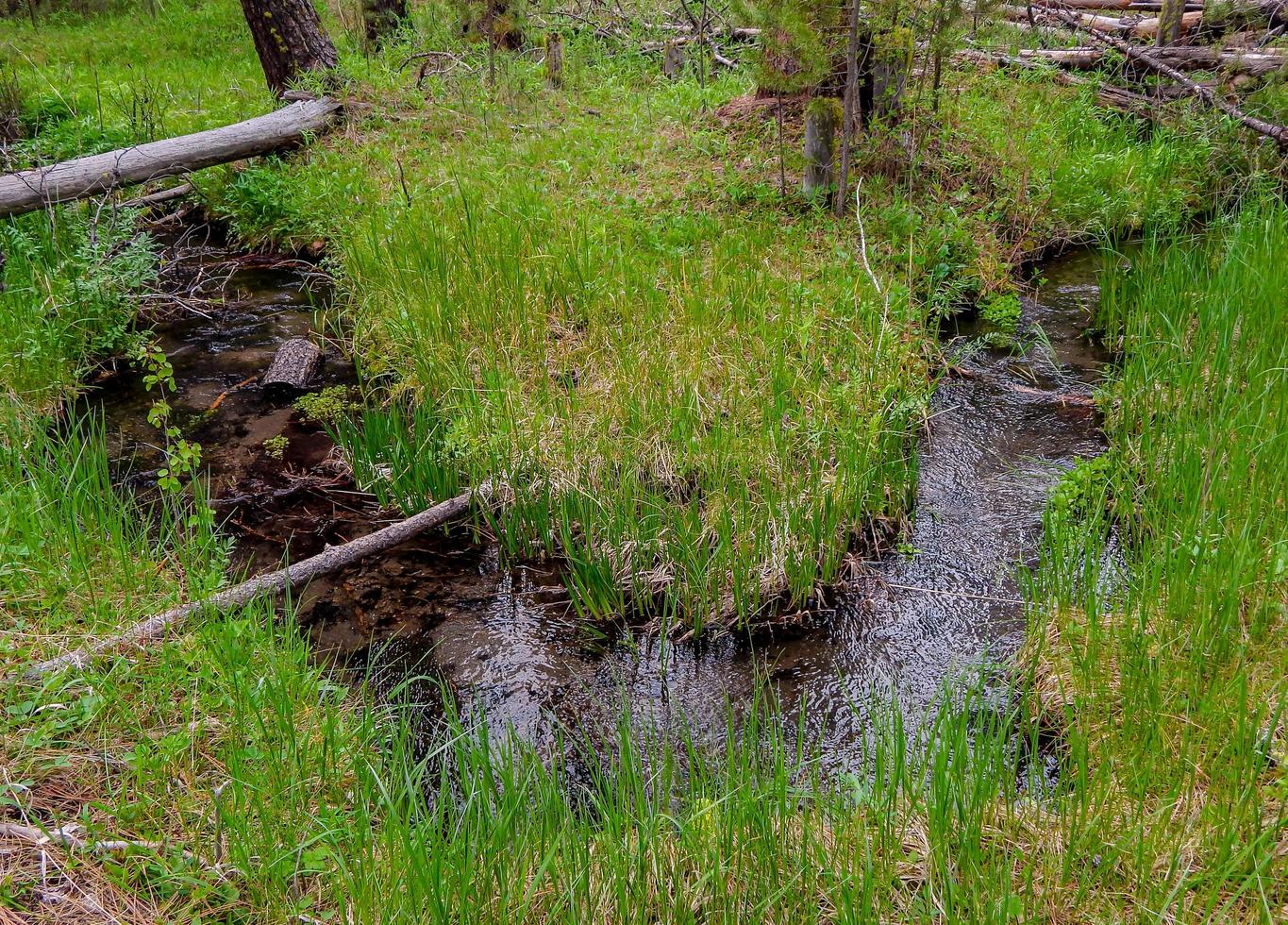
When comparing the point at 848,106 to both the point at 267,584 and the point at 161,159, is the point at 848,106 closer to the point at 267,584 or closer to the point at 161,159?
the point at 267,584

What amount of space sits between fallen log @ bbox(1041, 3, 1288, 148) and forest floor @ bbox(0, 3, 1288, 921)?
0.19 metres

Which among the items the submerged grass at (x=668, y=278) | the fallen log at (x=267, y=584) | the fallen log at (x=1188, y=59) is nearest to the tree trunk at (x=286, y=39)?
the submerged grass at (x=668, y=278)

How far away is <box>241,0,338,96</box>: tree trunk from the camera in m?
10.1

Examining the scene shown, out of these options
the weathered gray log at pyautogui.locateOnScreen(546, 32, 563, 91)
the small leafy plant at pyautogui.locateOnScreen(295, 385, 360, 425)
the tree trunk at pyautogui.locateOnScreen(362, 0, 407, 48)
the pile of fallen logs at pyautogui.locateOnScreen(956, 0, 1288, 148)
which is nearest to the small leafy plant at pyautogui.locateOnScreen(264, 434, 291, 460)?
the small leafy plant at pyautogui.locateOnScreen(295, 385, 360, 425)

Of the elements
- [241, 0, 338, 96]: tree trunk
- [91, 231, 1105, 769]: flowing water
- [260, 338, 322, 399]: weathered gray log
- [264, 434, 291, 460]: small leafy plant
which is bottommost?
[91, 231, 1105, 769]: flowing water

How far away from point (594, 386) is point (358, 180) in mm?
4185

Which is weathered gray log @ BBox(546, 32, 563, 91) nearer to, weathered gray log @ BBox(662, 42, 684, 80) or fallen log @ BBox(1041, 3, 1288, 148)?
weathered gray log @ BBox(662, 42, 684, 80)

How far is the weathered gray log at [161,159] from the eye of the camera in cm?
662

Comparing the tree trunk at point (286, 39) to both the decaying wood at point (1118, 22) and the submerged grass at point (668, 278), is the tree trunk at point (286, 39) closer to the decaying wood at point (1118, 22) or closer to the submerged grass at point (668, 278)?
the submerged grass at point (668, 278)

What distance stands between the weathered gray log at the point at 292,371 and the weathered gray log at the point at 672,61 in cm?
695

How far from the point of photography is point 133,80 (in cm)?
1154

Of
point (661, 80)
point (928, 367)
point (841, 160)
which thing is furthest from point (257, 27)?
point (928, 367)

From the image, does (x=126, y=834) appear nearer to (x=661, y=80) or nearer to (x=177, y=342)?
(x=177, y=342)

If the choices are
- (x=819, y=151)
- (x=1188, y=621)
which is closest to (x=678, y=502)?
(x=1188, y=621)
